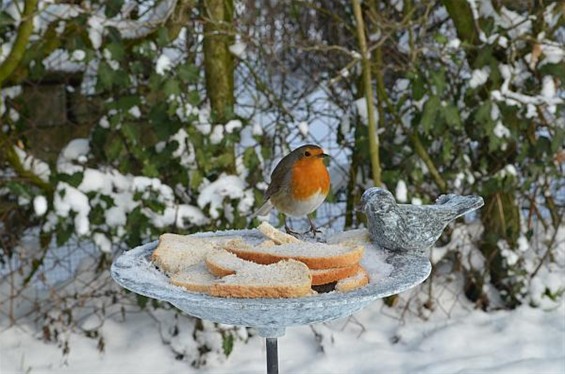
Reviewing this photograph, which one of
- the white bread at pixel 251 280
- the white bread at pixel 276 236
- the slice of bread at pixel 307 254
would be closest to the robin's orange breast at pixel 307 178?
the white bread at pixel 276 236

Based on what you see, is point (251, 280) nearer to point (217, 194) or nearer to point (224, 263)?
point (224, 263)

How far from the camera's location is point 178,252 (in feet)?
5.49

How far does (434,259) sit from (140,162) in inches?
46.1

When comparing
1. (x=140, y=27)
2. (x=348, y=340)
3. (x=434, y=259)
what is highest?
(x=140, y=27)

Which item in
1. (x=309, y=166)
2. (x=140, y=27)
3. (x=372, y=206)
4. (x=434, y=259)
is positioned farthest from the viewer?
(x=434, y=259)

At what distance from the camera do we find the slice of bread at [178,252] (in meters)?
1.63

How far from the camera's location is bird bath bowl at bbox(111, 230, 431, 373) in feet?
4.62

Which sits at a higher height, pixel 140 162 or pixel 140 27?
pixel 140 27

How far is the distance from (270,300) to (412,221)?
404 millimetres

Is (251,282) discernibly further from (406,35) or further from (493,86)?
(406,35)

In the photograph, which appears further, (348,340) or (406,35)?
(406,35)

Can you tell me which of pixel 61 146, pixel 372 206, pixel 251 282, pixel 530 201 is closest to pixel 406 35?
pixel 530 201

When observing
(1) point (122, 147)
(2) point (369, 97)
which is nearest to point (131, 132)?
(1) point (122, 147)

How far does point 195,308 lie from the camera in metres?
1.48
